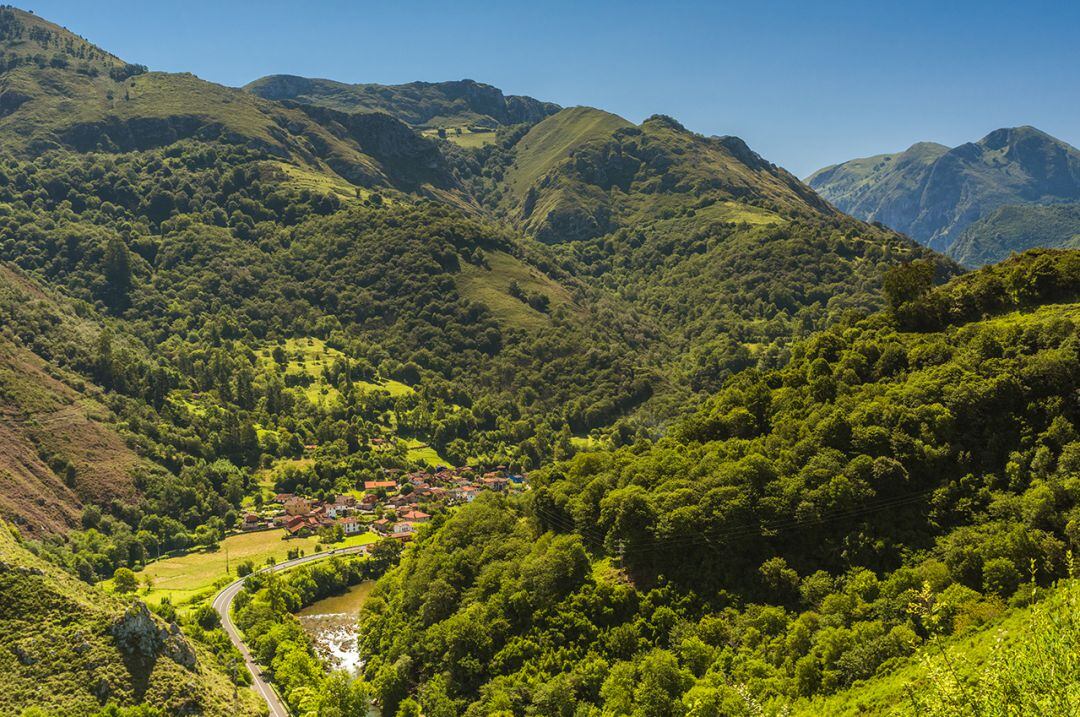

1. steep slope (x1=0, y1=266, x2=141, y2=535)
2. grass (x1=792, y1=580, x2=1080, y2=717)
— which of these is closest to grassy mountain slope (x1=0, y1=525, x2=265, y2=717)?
grass (x1=792, y1=580, x2=1080, y2=717)

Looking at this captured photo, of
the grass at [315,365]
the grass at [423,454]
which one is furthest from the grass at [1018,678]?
the grass at [315,365]

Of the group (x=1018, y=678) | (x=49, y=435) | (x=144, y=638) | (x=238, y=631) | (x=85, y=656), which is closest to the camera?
(x=1018, y=678)

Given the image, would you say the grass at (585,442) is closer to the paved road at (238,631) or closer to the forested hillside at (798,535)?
the paved road at (238,631)

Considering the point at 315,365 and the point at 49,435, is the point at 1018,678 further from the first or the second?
the point at 315,365

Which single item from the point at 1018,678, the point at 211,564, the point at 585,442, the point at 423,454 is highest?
the point at 1018,678

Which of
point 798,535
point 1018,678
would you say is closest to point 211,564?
point 798,535

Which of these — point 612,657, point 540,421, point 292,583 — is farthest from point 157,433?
point 612,657
